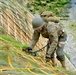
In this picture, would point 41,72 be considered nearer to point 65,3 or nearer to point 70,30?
point 70,30

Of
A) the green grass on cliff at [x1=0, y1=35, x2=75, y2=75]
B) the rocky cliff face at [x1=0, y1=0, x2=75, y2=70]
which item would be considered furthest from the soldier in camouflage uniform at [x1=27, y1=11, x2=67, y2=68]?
the rocky cliff face at [x1=0, y1=0, x2=75, y2=70]

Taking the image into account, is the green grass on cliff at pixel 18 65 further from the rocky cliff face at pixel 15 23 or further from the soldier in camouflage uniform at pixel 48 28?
the rocky cliff face at pixel 15 23

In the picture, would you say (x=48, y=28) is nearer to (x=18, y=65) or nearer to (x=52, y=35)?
(x=52, y=35)

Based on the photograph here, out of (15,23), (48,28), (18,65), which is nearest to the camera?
(18,65)

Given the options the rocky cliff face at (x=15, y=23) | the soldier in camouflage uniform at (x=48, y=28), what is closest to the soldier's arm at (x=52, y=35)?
the soldier in camouflage uniform at (x=48, y=28)

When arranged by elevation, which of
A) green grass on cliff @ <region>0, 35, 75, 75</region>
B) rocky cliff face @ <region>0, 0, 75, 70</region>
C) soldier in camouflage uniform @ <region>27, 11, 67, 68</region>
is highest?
soldier in camouflage uniform @ <region>27, 11, 67, 68</region>

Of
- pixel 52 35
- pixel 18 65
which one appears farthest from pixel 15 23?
pixel 18 65

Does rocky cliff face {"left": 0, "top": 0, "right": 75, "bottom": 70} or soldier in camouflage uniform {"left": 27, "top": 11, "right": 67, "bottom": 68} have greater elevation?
soldier in camouflage uniform {"left": 27, "top": 11, "right": 67, "bottom": 68}

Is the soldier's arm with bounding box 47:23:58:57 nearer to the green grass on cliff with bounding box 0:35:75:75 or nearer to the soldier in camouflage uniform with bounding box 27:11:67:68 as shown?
the soldier in camouflage uniform with bounding box 27:11:67:68

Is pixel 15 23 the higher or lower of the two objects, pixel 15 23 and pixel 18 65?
the lower

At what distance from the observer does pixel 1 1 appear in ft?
38.1

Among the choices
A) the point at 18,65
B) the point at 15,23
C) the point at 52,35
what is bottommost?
the point at 15,23

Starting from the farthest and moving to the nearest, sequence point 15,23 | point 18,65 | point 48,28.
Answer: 1. point 15,23
2. point 48,28
3. point 18,65

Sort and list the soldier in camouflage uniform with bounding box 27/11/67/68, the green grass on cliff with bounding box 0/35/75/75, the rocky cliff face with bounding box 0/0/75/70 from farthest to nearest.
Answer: the rocky cliff face with bounding box 0/0/75/70
the soldier in camouflage uniform with bounding box 27/11/67/68
the green grass on cliff with bounding box 0/35/75/75
